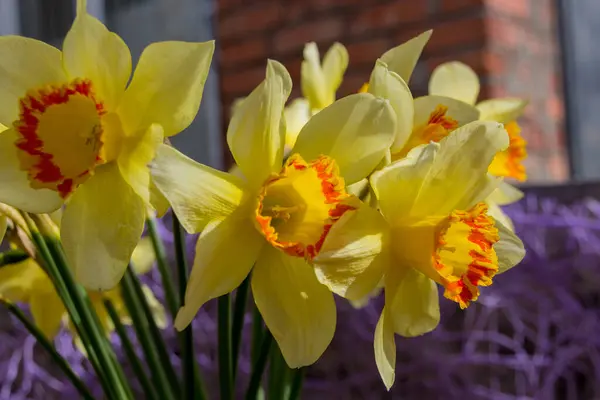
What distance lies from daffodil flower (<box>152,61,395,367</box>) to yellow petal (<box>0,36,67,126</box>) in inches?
4.4

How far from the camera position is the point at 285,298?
0.37m

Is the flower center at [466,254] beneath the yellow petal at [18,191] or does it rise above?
beneath

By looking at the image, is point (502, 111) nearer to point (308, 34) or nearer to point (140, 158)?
point (140, 158)

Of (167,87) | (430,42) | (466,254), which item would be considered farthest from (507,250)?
(430,42)

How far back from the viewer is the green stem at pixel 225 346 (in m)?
0.39

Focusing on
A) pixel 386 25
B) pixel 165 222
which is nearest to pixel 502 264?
pixel 165 222

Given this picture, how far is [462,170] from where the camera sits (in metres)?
0.37

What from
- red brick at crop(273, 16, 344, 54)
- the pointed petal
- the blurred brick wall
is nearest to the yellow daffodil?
the pointed petal

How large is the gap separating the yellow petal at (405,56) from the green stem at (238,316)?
0.17 metres

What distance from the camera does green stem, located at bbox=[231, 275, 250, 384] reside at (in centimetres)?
40

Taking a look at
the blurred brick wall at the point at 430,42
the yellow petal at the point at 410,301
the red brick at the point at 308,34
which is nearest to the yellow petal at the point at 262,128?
the yellow petal at the point at 410,301

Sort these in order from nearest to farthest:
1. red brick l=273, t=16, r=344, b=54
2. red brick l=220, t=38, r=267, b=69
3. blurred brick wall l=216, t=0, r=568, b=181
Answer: blurred brick wall l=216, t=0, r=568, b=181 < red brick l=273, t=16, r=344, b=54 < red brick l=220, t=38, r=267, b=69

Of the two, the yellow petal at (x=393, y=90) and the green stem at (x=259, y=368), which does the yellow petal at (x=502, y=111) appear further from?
the green stem at (x=259, y=368)

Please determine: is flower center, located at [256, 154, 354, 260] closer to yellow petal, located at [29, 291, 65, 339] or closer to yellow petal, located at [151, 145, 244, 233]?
yellow petal, located at [151, 145, 244, 233]
